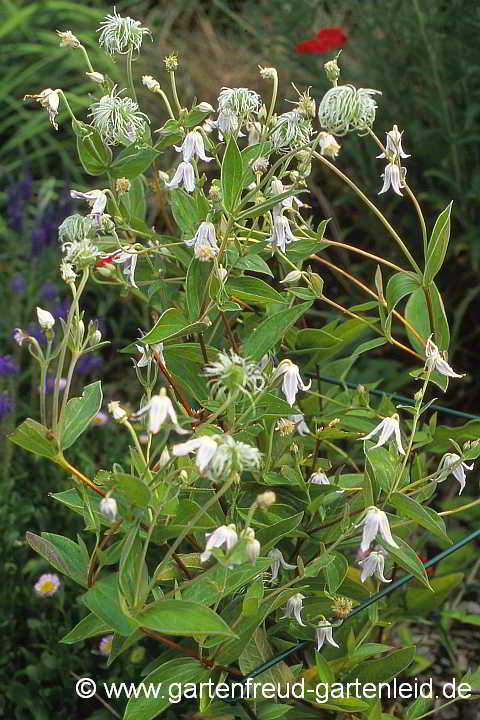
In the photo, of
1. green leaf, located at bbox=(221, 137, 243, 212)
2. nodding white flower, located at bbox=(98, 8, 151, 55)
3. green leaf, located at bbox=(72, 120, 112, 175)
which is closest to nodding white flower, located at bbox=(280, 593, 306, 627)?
A: green leaf, located at bbox=(221, 137, 243, 212)

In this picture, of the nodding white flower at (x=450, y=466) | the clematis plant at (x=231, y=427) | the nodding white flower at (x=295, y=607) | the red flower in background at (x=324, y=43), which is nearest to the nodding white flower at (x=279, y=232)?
the clematis plant at (x=231, y=427)

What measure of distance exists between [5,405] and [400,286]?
0.97m

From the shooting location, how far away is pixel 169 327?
3.31 ft

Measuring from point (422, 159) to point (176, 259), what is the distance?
1319mm

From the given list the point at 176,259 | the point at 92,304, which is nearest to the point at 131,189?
the point at 176,259

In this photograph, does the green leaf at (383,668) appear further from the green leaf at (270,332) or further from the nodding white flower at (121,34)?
the nodding white flower at (121,34)

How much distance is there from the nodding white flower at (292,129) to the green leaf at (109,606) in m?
0.52

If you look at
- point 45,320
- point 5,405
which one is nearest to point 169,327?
point 45,320

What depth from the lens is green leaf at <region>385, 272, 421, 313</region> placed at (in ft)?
3.62

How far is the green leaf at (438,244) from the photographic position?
1.07 m

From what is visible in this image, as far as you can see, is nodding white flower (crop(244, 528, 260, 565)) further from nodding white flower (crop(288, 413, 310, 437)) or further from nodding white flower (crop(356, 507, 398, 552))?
nodding white flower (crop(288, 413, 310, 437))

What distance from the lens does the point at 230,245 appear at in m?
1.07

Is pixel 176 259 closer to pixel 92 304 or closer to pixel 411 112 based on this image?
pixel 411 112

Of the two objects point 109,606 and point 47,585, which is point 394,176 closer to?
point 109,606
